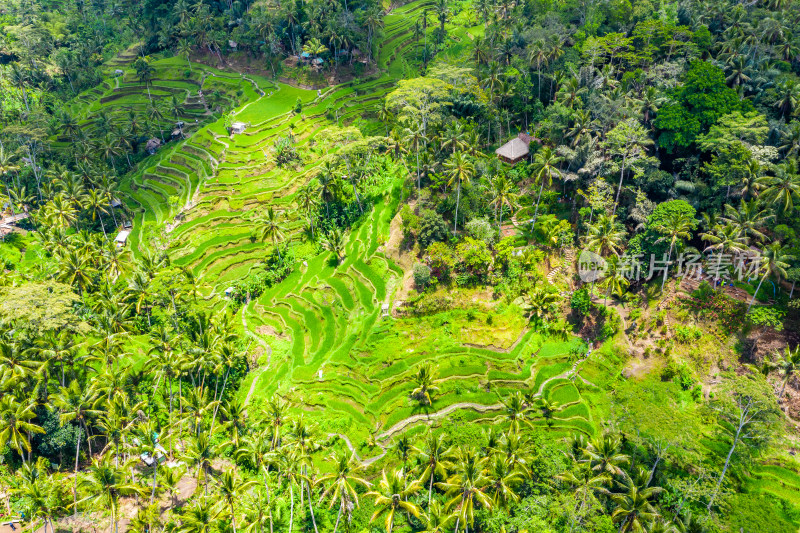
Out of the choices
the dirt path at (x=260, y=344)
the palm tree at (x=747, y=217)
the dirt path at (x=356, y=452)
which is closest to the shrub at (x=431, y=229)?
the dirt path at (x=260, y=344)

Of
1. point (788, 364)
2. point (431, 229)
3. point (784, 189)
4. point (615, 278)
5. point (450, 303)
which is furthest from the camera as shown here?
point (431, 229)

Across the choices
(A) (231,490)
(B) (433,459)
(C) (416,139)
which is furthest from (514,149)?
(A) (231,490)

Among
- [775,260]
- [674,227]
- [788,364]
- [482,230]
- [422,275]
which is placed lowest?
[788,364]

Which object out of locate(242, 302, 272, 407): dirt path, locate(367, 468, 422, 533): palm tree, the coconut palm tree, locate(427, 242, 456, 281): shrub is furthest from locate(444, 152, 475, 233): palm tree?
the coconut palm tree

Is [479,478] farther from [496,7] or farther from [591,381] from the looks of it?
[496,7]

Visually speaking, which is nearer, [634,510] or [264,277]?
[634,510]

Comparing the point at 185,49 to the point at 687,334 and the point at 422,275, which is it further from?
the point at 687,334

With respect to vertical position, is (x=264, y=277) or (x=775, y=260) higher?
(x=775, y=260)

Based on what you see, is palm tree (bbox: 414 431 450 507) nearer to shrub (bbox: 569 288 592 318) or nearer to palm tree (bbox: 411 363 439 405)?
palm tree (bbox: 411 363 439 405)
